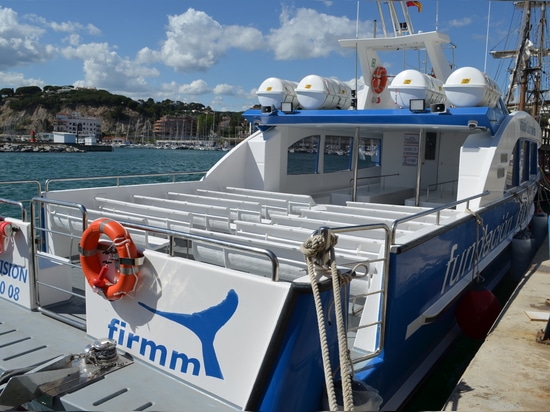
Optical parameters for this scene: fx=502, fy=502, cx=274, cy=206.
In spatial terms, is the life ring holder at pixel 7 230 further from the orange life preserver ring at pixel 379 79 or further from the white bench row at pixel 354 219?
the orange life preserver ring at pixel 379 79

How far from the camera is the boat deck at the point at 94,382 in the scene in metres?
3.28

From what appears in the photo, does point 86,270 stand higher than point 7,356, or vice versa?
point 86,270

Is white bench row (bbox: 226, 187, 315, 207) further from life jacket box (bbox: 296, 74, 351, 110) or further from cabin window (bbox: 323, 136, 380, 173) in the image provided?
cabin window (bbox: 323, 136, 380, 173)

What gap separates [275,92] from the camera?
903 cm

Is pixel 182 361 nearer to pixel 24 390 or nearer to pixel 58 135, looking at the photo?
pixel 24 390

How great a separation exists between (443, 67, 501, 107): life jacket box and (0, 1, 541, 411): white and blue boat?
18 mm

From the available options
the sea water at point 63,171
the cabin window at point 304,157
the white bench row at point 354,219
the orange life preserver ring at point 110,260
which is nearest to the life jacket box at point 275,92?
the cabin window at point 304,157

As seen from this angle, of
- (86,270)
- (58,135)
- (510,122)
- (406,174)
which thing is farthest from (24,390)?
(58,135)

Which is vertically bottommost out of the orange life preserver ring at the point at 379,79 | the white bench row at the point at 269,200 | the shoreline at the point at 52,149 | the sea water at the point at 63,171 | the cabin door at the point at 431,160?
the sea water at the point at 63,171

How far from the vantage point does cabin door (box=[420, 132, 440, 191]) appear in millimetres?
11711

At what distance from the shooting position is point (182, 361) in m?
A: 3.58

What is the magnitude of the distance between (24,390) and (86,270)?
1.00 meters

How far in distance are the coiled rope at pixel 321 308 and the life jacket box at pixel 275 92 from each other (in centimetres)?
635

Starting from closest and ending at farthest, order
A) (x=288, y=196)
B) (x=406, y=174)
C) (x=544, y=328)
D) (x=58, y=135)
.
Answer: (x=544, y=328)
(x=288, y=196)
(x=406, y=174)
(x=58, y=135)
